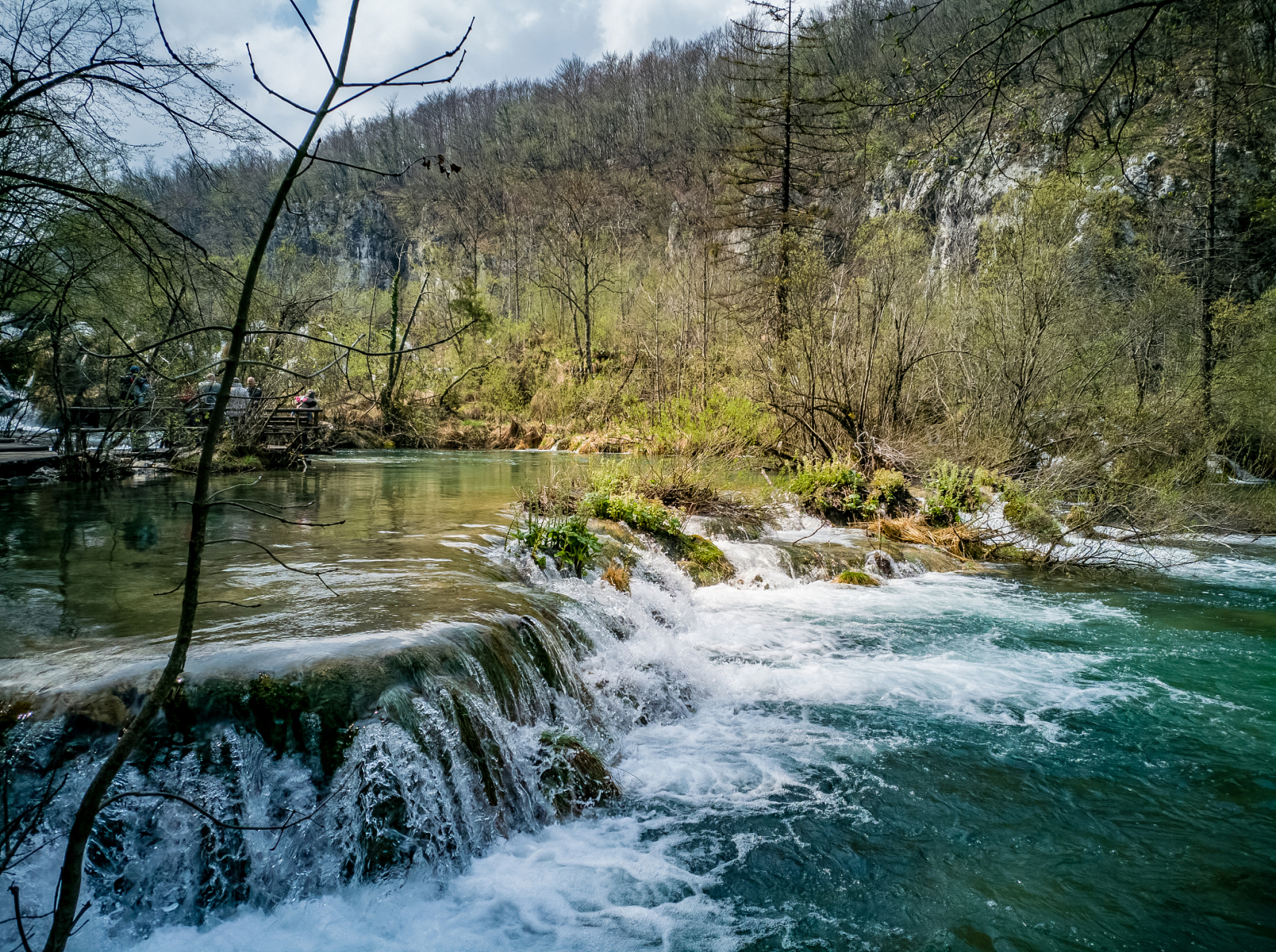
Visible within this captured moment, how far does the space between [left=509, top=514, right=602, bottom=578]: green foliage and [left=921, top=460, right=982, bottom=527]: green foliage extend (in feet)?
21.1

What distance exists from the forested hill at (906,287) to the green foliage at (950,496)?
972 millimetres

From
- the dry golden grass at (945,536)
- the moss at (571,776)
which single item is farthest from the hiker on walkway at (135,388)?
the dry golden grass at (945,536)

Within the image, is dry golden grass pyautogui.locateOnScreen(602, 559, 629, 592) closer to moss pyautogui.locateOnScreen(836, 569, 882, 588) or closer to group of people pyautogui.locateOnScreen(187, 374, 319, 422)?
moss pyautogui.locateOnScreen(836, 569, 882, 588)

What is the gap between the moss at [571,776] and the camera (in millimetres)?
4484

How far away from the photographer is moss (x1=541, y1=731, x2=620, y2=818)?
177 inches

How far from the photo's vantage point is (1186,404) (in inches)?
538

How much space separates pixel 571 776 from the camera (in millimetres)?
4605

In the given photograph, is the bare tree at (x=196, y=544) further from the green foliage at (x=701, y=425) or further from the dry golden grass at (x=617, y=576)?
the green foliage at (x=701, y=425)

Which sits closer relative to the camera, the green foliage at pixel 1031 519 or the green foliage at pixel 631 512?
the green foliage at pixel 631 512

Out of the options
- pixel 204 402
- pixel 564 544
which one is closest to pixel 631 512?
pixel 564 544

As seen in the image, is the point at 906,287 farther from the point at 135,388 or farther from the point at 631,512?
the point at 135,388

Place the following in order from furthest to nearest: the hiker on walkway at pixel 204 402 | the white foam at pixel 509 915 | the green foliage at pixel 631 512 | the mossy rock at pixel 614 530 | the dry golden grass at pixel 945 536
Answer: the hiker on walkway at pixel 204 402
the dry golden grass at pixel 945 536
the green foliage at pixel 631 512
the mossy rock at pixel 614 530
the white foam at pixel 509 915

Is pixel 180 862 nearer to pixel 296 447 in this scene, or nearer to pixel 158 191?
pixel 158 191

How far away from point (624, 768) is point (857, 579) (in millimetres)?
5543
